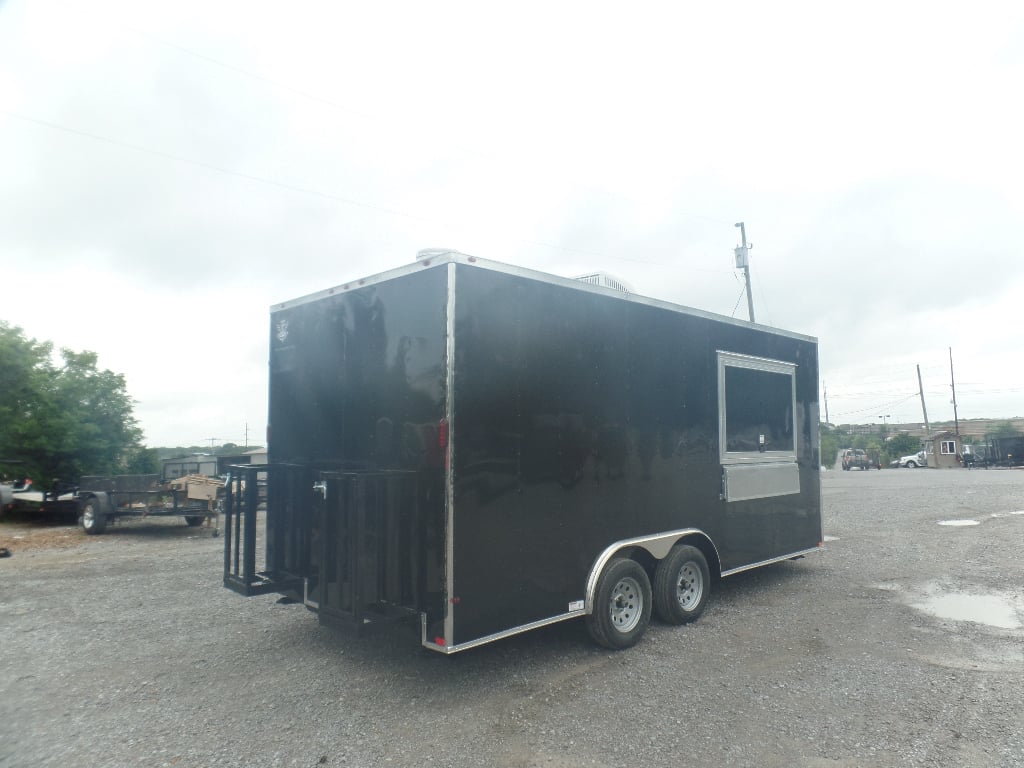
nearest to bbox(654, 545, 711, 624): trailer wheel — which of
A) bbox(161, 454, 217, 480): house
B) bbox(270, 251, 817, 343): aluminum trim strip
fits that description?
bbox(270, 251, 817, 343): aluminum trim strip

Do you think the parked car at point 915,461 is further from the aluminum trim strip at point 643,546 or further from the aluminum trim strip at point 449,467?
the aluminum trim strip at point 449,467

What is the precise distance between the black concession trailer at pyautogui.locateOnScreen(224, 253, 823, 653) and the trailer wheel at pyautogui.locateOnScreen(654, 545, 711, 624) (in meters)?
0.02

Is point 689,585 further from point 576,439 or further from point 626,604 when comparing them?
point 576,439

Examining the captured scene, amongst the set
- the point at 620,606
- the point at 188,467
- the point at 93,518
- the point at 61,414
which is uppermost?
the point at 61,414

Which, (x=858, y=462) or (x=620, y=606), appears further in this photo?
(x=858, y=462)

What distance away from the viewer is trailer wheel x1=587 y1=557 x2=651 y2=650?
535 centimetres

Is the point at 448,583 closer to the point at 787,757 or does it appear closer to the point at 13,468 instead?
the point at 787,757

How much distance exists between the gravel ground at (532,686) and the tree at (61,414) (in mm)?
9196

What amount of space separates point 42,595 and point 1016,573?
38.4ft

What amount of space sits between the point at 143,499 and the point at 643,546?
36.7 ft

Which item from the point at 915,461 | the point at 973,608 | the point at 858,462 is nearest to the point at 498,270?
the point at 973,608

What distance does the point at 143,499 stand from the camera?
13328 millimetres

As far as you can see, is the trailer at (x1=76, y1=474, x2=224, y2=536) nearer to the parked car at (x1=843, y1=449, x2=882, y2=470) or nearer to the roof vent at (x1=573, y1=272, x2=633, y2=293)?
the roof vent at (x1=573, y1=272, x2=633, y2=293)

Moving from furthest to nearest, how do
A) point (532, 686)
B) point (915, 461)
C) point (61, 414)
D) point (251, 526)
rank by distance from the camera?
point (915, 461)
point (61, 414)
point (251, 526)
point (532, 686)
